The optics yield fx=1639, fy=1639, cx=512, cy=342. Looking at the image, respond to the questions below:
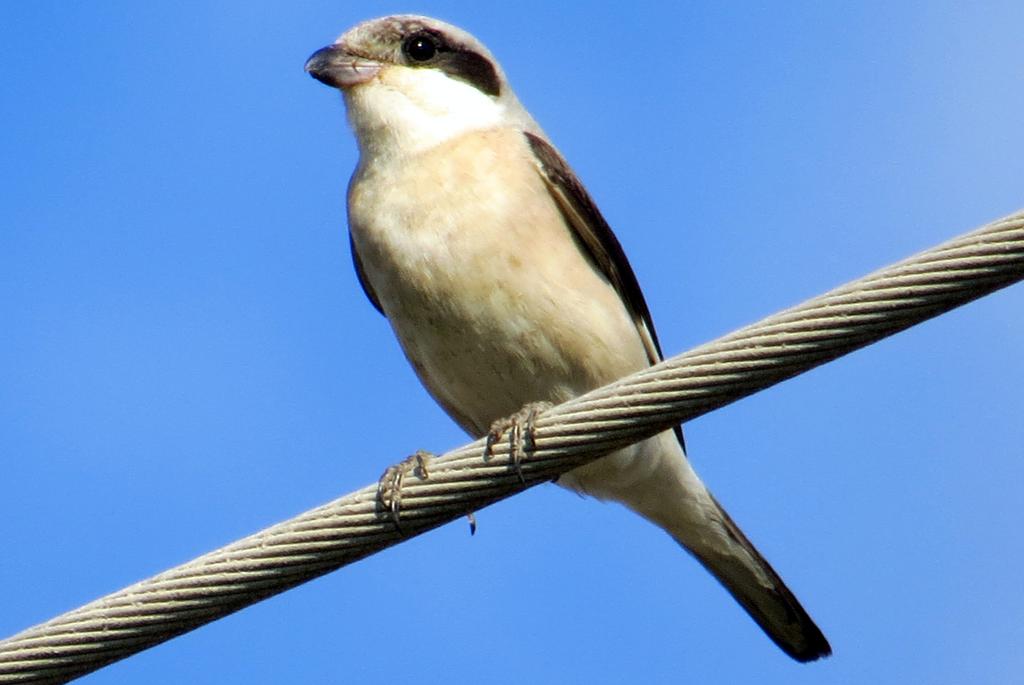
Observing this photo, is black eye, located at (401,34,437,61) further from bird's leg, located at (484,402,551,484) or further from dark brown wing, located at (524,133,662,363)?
bird's leg, located at (484,402,551,484)

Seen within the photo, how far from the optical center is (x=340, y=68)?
798 centimetres

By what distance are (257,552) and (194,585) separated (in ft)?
0.67

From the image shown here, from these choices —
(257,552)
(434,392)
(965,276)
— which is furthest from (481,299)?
(965,276)

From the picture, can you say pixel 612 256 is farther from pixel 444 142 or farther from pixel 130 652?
pixel 130 652

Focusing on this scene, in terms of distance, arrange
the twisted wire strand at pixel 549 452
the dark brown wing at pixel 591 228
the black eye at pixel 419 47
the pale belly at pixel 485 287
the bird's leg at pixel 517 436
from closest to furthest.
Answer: the twisted wire strand at pixel 549 452 → the bird's leg at pixel 517 436 → the pale belly at pixel 485 287 → the dark brown wing at pixel 591 228 → the black eye at pixel 419 47

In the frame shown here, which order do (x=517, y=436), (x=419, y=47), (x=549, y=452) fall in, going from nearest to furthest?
1. (x=549, y=452)
2. (x=517, y=436)
3. (x=419, y=47)

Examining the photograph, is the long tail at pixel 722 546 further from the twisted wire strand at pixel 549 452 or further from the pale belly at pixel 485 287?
the twisted wire strand at pixel 549 452

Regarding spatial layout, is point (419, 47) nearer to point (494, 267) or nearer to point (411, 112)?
point (411, 112)

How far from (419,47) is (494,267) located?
1.72 meters

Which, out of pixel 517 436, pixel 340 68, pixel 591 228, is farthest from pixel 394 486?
pixel 340 68

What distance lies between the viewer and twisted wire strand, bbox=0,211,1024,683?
4.41 meters

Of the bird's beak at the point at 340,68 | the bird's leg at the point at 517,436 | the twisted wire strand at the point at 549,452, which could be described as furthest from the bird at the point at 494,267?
the twisted wire strand at the point at 549,452

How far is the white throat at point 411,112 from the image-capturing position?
769 centimetres

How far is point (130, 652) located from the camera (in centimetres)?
A: 482
